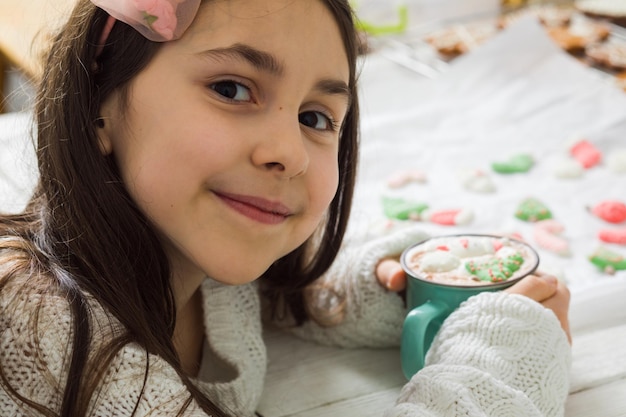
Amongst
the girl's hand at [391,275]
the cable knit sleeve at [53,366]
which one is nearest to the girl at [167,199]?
the cable knit sleeve at [53,366]

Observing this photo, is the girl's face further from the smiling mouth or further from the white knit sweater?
the white knit sweater

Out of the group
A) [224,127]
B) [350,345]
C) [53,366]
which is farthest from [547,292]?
[53,366]

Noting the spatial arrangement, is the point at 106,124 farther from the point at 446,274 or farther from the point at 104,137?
the point at 446,274

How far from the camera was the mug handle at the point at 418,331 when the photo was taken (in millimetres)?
837

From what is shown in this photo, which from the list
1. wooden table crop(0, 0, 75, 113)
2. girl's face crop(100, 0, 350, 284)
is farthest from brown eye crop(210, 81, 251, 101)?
Result: wooden table crop(0, 0, 75, 113)

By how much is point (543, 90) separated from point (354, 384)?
1.01 m

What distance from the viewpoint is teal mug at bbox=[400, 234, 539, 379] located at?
0.84 m

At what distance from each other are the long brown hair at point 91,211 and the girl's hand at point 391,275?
267mm

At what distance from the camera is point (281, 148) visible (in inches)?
28.7

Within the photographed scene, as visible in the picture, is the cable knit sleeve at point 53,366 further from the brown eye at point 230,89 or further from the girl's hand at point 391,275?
the girl's hand at point 391,275

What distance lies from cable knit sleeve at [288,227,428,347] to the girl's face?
0.23 m

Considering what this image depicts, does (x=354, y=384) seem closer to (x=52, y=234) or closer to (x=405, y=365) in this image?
(x=405, y=365)

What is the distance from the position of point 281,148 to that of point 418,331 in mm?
243

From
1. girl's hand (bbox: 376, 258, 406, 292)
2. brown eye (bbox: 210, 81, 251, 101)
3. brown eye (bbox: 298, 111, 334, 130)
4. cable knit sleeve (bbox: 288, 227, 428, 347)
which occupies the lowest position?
cable knit sleeve (bbox: 288, 227, 428, 347)
